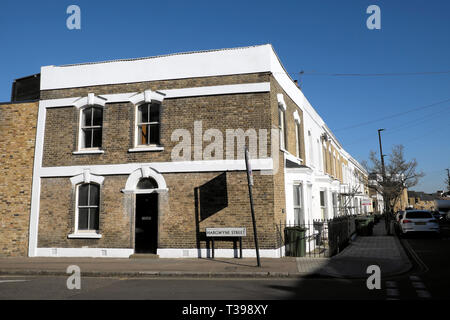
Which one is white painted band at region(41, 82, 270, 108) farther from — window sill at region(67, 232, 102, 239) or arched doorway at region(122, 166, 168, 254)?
window sill at region(67, 232, 102, 239)

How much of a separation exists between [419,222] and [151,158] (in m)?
15.4

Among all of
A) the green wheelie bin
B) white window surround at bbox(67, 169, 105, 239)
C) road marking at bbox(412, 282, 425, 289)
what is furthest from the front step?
road marking at bbox(412, 282, 425, 289)

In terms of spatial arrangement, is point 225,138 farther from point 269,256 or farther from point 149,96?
point 269,256

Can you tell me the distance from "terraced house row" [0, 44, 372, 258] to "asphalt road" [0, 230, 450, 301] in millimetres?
3750

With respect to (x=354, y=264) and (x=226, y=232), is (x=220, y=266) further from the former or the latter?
(x=354, y=264)

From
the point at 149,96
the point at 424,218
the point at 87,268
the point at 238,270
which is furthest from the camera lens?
the point at 424,218

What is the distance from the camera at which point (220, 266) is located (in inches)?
422

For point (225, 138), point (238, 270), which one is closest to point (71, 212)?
point (225, 138)

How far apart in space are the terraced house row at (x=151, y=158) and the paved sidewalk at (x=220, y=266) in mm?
1042

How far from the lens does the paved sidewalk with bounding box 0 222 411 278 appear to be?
9.60 meters

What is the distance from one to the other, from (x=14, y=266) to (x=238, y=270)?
23.8ft

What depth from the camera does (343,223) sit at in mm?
15562
